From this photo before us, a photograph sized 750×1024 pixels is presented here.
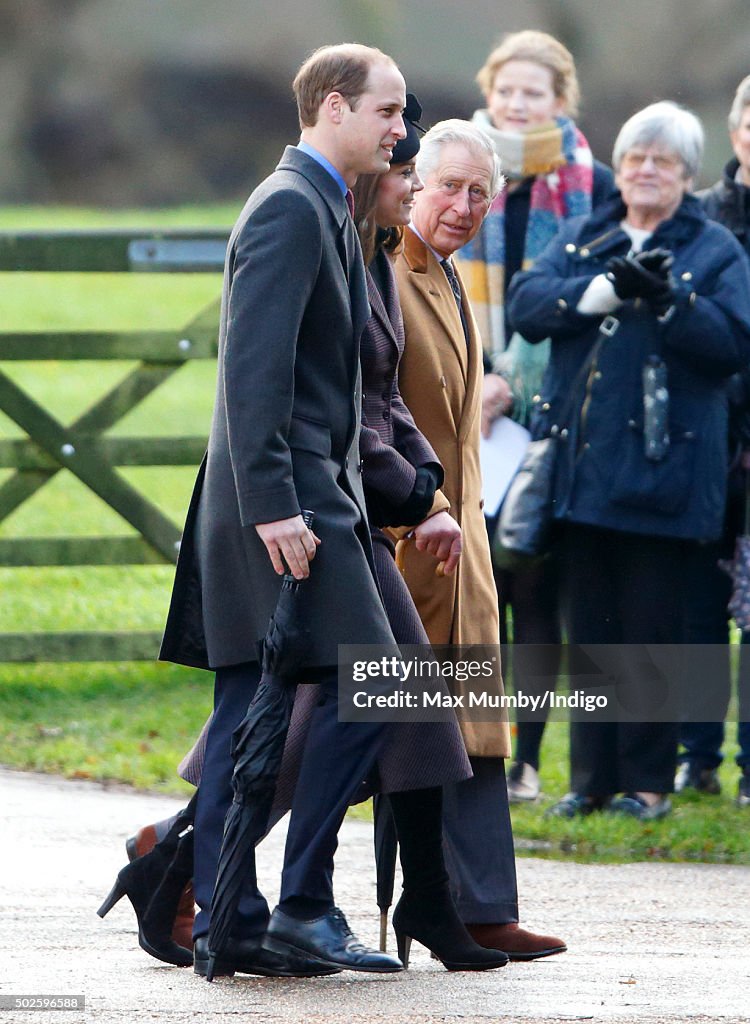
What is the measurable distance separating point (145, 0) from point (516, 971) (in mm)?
28003

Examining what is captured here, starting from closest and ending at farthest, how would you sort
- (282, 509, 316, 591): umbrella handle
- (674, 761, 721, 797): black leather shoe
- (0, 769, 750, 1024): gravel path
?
1. (0, 769, 750, 1024): gravel path
2. (282, 509, 316, 591): umbrella handle
3. (674, 761, 721, 797): black leather shoe

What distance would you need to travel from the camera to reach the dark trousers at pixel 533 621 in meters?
5.12

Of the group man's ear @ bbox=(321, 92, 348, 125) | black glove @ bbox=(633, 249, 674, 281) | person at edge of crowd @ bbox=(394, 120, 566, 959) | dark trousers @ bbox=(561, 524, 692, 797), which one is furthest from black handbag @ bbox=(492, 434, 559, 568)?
man's ear @ bbox=(321, 92, 348, 125)

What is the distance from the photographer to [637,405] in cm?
480

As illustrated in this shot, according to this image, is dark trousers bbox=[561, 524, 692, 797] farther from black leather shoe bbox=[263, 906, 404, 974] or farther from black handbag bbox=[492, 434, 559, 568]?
black leather shoe bbox=[263, 906, 404, 974]

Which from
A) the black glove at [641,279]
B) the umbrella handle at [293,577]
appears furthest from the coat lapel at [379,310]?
the black glove at [641,279]

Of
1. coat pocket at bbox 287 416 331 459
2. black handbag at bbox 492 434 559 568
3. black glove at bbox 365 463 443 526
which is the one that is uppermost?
black handbag at bbox 492 434 559 568

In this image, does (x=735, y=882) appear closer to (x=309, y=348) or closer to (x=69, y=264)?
(x=309, y=348)

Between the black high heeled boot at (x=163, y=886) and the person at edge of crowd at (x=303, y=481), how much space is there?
0.10m

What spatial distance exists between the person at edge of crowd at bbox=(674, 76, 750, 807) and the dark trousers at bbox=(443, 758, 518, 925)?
5.97 ft

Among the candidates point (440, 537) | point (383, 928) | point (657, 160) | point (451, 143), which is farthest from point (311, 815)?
point (657, 160)

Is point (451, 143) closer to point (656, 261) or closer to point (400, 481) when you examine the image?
point (400, 481)

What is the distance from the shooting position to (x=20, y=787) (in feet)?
16.6

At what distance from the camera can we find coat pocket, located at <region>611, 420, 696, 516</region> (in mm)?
4797
